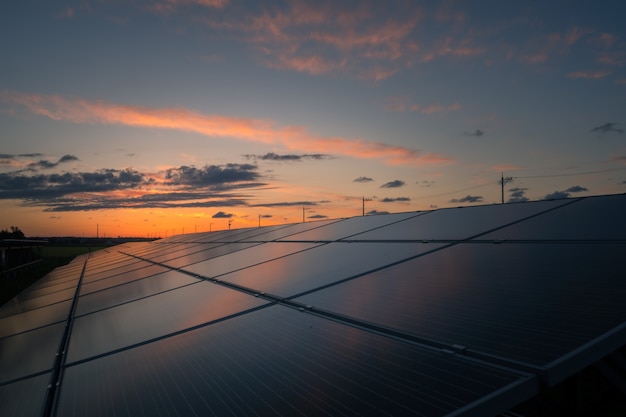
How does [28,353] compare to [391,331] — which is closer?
[391,331]

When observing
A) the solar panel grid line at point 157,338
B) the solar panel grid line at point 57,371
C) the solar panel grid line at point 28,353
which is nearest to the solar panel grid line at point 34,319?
the solar panel grid line at point 28,353

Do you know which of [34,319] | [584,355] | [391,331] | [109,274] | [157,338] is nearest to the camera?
[584,355]

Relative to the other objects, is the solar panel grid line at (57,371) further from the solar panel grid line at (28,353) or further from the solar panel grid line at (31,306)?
the solar panel grid line at (31,306)

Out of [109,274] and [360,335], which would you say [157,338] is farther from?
[109,274]

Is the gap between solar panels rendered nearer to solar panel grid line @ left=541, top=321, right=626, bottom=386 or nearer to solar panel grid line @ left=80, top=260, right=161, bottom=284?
solar panel grid line @ left=541, top=321, right=626, bottom=386

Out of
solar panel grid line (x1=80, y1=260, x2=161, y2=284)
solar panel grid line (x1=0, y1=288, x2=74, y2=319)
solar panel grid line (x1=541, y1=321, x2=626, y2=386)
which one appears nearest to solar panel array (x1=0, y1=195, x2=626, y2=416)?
solar panel grid line (x1=541, y1=321, x2=626, y2=386)

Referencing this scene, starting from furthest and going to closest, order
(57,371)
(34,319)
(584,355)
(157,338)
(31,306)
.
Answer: (31,306), (34,319), (157,338), (57,371), (584,355)

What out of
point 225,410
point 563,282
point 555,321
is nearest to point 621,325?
point 555,321

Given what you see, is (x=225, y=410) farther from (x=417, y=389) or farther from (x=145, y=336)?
(x=145, y=336)

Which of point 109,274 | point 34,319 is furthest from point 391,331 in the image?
point 109,274
